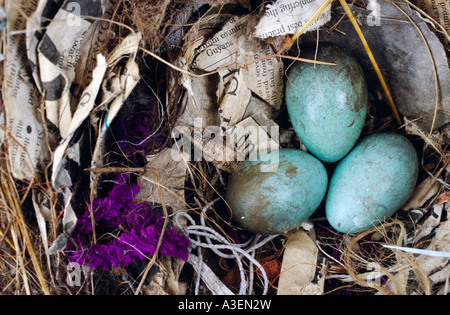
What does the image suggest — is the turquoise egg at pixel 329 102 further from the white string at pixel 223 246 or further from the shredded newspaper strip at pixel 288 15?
the white string at pixel 223 246

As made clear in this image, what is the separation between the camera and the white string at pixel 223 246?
1.05 meters

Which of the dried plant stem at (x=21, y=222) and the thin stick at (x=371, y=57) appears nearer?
Result: the dried plant stem at (x=21, y=222)

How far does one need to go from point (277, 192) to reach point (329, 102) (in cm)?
29

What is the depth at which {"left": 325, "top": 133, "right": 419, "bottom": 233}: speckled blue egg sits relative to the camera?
3.43 feet

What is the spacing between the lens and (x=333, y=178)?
114cm

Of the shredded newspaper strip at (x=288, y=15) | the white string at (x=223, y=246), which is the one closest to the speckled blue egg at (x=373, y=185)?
the white string at (x=223, y=246)

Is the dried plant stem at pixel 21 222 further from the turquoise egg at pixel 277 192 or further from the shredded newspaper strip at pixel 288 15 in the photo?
the shredded newspaper strip at pixel 288 15

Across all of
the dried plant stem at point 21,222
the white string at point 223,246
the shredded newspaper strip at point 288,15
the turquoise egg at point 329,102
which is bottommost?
the white string at point 223,246

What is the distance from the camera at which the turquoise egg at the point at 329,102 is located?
106cm

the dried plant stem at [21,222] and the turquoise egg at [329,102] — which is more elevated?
the turquoise egg at [329,102]

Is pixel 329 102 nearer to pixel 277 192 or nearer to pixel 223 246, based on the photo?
pixel 277 192

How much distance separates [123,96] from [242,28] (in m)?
0.43

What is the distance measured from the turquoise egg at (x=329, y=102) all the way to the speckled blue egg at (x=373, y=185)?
7cm

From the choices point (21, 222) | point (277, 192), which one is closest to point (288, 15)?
point (277, 192)
